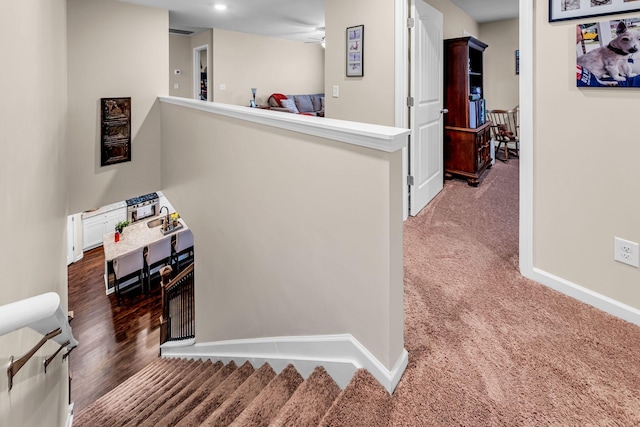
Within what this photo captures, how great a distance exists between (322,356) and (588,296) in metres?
1.42

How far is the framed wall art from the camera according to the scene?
4.35m

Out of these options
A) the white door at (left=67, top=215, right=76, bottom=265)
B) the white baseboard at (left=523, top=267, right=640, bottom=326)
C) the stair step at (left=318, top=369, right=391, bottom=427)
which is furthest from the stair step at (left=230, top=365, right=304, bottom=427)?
the white door at (left=67, top=215, right=76, bottom=265)

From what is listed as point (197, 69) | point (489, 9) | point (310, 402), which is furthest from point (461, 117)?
point (197, 69)

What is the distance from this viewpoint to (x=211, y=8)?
5020 millimetres

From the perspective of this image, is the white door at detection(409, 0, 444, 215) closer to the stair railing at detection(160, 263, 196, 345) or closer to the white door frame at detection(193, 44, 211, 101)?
the stair railing at detection(160, 263, 196, 345)

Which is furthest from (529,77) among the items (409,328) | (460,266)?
(409,328)

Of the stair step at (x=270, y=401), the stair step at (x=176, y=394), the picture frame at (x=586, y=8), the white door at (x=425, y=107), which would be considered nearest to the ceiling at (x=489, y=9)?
the white door at (x=425, y=107)

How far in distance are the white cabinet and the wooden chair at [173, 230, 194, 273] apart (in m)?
2.10

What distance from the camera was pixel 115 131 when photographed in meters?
4.44

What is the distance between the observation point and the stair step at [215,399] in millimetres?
2165

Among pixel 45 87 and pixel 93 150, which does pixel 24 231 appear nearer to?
pixel 45 87

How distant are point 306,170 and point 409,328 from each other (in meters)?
0.93

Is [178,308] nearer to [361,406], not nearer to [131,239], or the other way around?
[131,239]

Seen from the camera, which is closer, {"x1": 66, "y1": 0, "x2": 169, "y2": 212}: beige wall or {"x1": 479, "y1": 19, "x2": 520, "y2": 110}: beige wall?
{"x1": 66, "y1": 0, "x2": 169, "y2": 212}: beige wall
